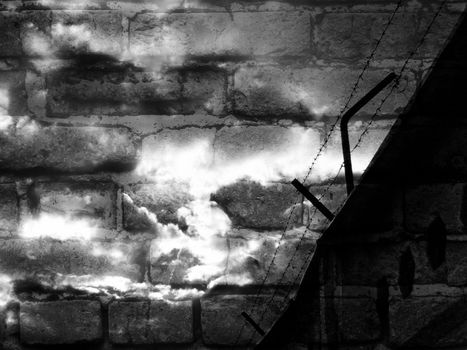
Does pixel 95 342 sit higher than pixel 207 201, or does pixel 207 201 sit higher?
pixel 207 201

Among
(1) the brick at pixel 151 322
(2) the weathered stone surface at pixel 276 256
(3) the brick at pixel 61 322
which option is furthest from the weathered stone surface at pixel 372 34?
(3) the brick at pixel 61 322

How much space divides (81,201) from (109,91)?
0.22 m

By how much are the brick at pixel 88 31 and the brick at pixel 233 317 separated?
0.54 metres

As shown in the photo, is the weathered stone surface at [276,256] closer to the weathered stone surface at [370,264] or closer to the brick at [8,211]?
the weathered stone surface at [370,264]

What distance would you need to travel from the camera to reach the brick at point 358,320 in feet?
3.00

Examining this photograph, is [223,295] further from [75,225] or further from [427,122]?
[427,122]

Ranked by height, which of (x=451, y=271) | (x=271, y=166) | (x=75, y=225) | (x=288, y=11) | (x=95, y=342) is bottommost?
(x=95, y=342)

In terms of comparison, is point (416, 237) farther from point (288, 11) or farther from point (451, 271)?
point (288, 11)

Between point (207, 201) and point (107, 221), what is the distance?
20 cm

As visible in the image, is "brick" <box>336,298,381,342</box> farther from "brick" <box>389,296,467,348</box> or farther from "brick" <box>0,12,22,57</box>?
"brick" <box>0,12,22,57</box>

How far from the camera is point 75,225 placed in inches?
39.2

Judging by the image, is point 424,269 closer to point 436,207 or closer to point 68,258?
point 436,207

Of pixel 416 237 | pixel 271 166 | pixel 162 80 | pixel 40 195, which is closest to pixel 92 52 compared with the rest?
pixel 162 80

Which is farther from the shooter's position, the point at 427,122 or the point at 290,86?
the point at 290,86
